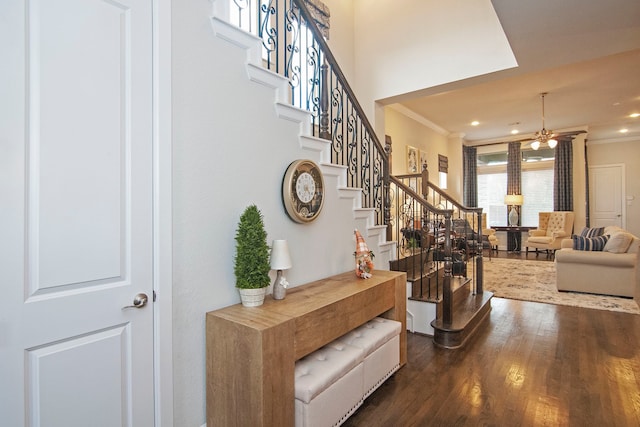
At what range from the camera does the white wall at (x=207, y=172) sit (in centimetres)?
184

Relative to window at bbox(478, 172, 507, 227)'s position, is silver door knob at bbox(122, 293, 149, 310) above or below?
below

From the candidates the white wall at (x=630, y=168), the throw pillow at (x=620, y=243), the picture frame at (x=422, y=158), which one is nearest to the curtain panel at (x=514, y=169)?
the white wall at (x=630, y=168)

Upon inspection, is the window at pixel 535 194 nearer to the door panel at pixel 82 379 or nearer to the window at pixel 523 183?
the window at pixel 523 183

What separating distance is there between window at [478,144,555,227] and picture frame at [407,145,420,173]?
417 centimetres

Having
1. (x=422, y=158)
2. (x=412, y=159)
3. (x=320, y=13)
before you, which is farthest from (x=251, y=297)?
(x=422, y=158)

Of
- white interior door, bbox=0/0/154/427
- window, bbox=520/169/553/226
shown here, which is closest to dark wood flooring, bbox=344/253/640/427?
white interior door, bbox=0/0/154/427

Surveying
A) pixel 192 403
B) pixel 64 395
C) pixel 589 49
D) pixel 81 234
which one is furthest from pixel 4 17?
pixel 589 49

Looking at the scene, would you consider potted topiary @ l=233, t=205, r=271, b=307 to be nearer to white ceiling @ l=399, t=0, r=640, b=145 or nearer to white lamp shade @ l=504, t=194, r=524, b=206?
white ceiling @ l=399, t=0, r=640, b=145

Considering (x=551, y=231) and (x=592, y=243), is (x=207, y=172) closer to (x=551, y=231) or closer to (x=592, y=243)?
(x=592, y=243)

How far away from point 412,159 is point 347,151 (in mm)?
4409

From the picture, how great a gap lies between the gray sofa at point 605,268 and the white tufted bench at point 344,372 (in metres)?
4.08

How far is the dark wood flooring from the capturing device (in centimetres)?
220

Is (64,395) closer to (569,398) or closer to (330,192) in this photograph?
(330,192)

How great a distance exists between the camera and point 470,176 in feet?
34.6
